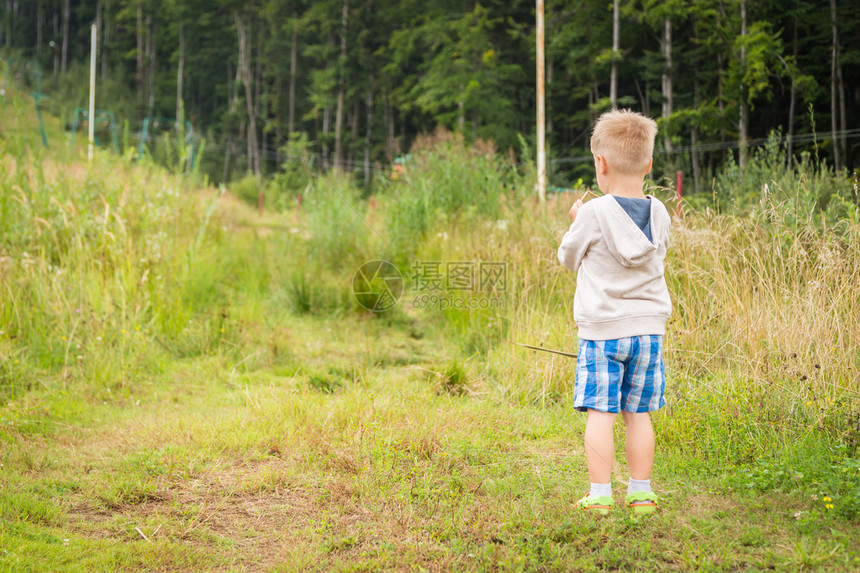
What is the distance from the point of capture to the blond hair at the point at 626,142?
2.38m

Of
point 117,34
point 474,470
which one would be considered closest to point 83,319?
point 474,470

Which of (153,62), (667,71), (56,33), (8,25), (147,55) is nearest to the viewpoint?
(667,71)

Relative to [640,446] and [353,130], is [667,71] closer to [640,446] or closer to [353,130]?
[353,130]

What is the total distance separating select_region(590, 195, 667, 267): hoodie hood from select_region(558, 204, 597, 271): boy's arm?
3 centimetres

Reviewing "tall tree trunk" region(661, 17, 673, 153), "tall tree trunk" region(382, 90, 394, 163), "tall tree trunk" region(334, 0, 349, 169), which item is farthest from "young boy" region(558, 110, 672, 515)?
"tall tree trunk" region(382, 90, 394, 163)

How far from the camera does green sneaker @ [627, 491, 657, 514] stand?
2346mm

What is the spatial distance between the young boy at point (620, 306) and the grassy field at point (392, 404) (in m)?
0.25

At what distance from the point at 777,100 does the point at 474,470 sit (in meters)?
20.7

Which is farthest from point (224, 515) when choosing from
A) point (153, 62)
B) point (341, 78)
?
point (153, 62)

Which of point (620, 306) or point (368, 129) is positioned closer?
point (620, 306)

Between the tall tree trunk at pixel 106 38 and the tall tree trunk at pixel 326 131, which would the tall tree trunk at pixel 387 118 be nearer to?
the tall tree trunk at pixel 326 131

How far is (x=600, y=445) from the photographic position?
91.3 inches

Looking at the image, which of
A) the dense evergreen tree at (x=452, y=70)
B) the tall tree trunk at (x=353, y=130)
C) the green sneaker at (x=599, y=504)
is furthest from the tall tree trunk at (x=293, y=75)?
the green sneaker at (x=599, y=504)

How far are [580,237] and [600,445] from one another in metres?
0.77
